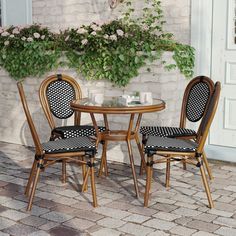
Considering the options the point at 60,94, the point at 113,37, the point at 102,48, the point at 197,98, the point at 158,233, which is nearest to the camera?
the point at 158,233

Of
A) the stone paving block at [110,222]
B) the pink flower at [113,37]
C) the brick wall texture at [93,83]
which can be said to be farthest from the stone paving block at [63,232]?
the pink flower at [113,37]

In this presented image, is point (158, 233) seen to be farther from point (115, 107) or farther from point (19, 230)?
point (115, 107)

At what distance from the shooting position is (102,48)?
16.0 feet

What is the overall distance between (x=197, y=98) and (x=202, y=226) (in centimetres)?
145

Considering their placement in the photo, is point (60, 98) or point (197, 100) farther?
point (60, 98)

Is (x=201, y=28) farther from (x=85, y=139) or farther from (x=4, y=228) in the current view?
(x=4, y=228)

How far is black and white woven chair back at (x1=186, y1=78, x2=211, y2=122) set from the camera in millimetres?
4340

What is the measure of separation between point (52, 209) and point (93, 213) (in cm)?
32

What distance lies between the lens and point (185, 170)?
467cm

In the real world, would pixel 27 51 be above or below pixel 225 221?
above

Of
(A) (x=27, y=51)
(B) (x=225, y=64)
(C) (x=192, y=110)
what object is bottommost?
(C) (x=192, y=110)

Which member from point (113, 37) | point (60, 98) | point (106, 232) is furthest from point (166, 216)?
point (113, 37)

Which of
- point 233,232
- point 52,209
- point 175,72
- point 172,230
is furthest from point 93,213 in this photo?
point 175,72

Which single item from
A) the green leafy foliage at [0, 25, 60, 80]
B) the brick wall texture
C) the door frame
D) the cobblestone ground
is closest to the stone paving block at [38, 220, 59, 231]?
the cobblestone ground
